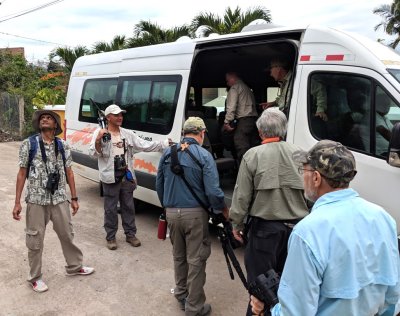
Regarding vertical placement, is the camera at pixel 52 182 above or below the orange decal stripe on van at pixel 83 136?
below

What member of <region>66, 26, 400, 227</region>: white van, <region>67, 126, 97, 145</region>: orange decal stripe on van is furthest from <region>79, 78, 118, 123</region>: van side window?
<region>67, 126, 97, 145</region>: orange decal stripe on van

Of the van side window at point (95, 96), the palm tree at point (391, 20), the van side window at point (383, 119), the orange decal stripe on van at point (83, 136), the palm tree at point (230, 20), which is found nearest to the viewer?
the van side window at point (383, 119)

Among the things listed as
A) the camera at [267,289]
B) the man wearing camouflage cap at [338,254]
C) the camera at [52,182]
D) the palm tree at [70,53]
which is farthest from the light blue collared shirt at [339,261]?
the palm tree at [70,53]

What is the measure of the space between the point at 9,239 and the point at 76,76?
3.51 m

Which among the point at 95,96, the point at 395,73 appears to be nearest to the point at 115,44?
the point at 95,96

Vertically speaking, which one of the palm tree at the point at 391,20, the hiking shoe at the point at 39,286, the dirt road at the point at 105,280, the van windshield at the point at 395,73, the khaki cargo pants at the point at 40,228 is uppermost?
the palm tree at the point at 391,20

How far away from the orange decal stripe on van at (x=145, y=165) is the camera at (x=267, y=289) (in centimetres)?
372

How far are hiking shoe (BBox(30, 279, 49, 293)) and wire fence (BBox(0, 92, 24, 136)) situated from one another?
12.2 m

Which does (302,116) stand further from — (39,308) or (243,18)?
(243,18)

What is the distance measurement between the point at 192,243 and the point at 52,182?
4.91 ft

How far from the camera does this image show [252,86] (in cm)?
693

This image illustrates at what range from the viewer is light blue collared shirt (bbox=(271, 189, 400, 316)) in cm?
141

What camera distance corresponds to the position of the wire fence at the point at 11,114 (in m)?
14.9

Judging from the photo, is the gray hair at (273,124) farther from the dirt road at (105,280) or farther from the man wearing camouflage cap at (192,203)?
the dirt road at (105,280)
